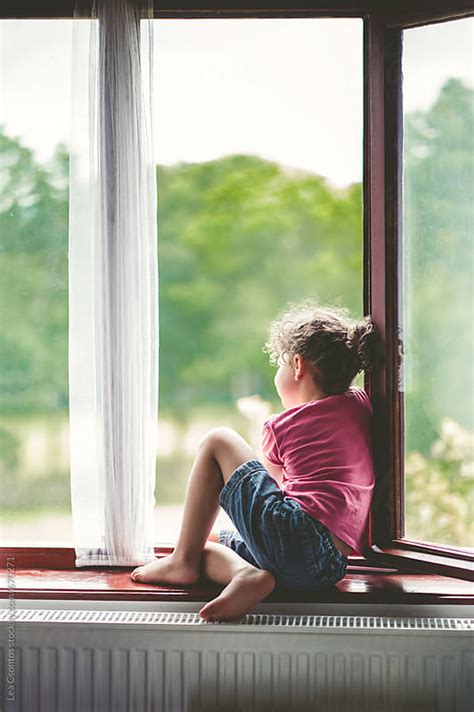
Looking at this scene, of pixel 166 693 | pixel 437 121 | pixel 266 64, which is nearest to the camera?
pixel 166 693

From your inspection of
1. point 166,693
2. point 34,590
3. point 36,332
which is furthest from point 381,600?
point 36,332

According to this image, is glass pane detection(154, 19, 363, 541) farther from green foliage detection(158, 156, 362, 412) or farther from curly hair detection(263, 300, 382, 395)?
curly hair detection(263, 300, 382, 395)

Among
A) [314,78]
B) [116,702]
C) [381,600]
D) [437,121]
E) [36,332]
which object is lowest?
[116,702]

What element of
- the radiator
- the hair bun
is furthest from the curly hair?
the radiator

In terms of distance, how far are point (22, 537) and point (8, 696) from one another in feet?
1.53

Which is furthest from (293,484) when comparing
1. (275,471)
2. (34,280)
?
(34,280)

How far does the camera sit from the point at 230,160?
91.0 inches

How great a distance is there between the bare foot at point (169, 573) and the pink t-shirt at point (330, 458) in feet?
0.97

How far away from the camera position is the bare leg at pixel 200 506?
6.82ft

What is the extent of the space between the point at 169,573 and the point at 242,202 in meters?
0.97

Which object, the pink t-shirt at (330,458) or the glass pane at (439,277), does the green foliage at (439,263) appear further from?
the pink t-shirt at (330,458)

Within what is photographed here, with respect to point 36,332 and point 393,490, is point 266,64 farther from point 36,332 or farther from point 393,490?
point 393,490

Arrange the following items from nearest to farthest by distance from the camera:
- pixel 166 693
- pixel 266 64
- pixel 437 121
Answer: pixel 166 693 < pixel 437 121 < pixel 266 64

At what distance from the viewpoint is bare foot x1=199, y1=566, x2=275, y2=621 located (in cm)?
192
